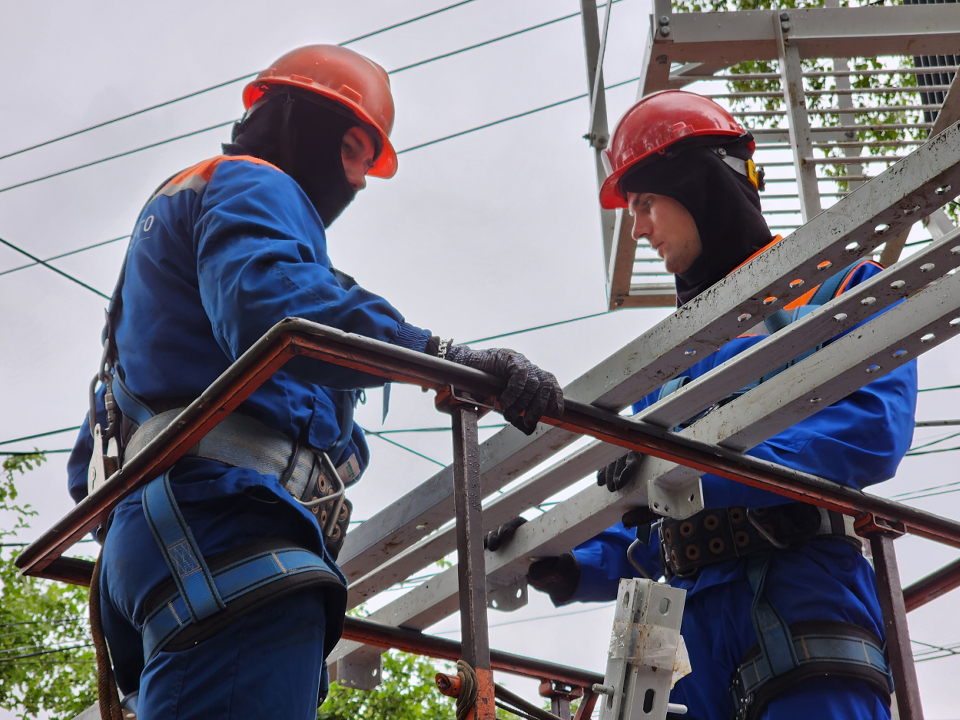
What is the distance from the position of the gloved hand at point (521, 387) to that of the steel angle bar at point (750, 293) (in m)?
0.36

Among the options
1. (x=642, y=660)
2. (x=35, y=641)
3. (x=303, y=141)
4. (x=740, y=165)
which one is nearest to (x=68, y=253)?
(x=35, y=641)

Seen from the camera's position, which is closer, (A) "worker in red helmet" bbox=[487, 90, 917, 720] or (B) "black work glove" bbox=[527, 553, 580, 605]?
(A) "worker in red helmet" bbox=[487, 90, 917, 720]

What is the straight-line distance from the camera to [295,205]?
8.79ft

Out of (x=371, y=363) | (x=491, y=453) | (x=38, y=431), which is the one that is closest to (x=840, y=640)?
(x=491, y=453)

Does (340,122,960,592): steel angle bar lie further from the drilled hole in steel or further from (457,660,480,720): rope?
(457,660,480,720): rope

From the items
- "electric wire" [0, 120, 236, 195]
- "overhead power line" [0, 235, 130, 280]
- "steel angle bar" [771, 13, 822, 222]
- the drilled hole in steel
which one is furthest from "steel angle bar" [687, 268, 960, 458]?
"overhead power line" [0, 235, 130, 280]

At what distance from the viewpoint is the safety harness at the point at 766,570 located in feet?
9.37

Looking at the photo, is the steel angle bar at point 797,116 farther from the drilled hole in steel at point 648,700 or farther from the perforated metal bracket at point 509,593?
the drilled hole in steel at point 648,700

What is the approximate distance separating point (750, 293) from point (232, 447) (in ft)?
3.86

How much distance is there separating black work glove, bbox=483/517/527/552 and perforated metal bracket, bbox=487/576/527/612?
0.14 m

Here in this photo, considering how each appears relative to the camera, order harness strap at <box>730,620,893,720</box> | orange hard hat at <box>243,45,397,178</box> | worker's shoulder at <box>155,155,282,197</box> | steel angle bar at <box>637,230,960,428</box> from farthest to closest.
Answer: orange hard hat at <box>243,45,397,178</box> < harness strap at <box>730,620,893,720</box> < worker's shoulder at <box>155,155,282,197</box> < steel angle bar at <box>637,230,960,428</box>

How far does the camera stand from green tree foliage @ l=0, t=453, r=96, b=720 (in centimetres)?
1139

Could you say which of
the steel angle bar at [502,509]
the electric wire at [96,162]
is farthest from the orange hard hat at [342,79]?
the electric wire at [96,162]

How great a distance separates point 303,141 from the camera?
319 cm
